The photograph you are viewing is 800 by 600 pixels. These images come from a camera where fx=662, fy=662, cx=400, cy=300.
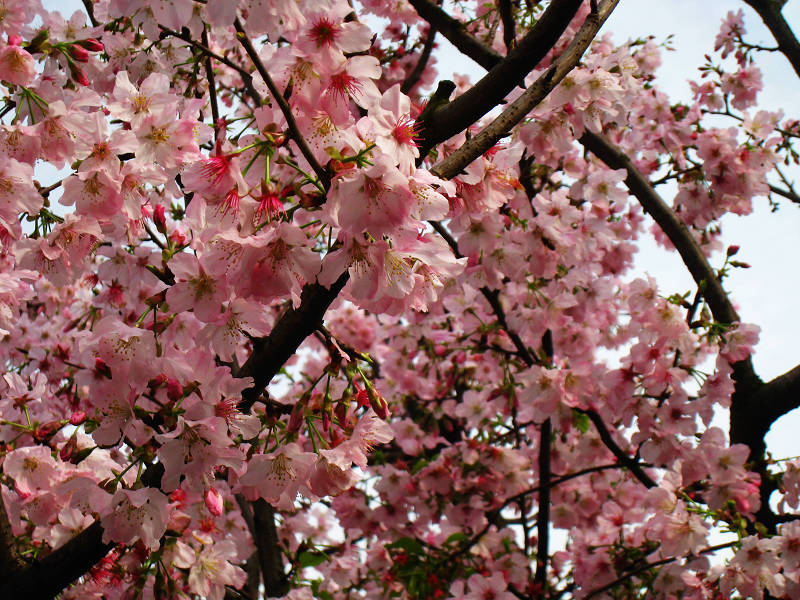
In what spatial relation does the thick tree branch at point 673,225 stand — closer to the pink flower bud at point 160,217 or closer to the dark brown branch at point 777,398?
the dark brown branch at point 777,398

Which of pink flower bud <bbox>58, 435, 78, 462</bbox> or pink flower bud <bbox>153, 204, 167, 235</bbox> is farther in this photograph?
pink flower bud <bbox>58, 435, 78, 462</bbox>

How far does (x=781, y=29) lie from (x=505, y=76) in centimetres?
357

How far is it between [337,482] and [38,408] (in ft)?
10.9

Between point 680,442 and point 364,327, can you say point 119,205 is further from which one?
point 364,327

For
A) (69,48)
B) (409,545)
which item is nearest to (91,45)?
(69,48)

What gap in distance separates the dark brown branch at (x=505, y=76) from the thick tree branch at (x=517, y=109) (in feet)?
0.05

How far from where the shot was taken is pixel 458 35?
3.03 meters

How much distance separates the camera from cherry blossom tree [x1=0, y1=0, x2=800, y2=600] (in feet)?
4.91

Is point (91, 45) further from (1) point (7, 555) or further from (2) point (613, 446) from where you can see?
(2) point (613, 446)

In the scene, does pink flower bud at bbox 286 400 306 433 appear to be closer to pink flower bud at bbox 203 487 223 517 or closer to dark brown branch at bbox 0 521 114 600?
pink flower bud at bbox 203 487 223 517

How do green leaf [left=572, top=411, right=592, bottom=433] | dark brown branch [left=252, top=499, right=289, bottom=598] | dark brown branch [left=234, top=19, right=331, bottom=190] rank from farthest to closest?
green leaf [left=572, top=411, right=592, bottom=433], dark brown branch [left=252, top=499, right=289, bottom=598], dark brown branch [left=234, top=19, right=331, bottom=190]

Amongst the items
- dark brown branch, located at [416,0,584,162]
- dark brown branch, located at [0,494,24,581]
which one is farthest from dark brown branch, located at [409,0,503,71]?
dark brown branch, located at [0,494,24,581]

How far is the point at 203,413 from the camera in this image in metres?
1.64

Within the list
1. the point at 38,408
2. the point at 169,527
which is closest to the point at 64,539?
the point at 169,527
